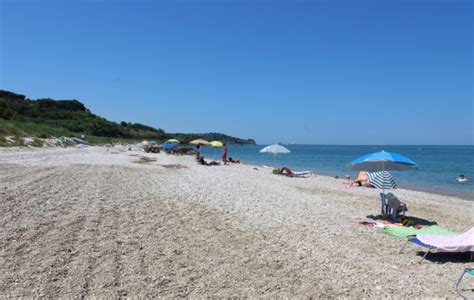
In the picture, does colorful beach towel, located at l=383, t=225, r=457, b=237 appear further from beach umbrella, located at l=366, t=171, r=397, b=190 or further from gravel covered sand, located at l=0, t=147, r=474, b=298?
beach umbrella, located at l=366, t=171, r=397, b=190

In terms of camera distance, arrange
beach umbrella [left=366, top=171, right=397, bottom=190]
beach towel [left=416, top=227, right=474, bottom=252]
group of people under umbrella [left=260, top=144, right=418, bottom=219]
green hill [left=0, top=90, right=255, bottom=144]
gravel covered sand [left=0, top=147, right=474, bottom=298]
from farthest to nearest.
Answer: green hill [left=0, top=90, right=255, bottom=144], beach umbrella [left=366, top=171, right=397, bottom=190], group of people under umbrella [left=260, top=144, right=418, bottom=219], beach towel [left=416, top=227, right=474, bottom=252], gravel covered sand [left=0, top=147, right=474, bottom=298]

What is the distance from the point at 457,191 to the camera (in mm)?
21422

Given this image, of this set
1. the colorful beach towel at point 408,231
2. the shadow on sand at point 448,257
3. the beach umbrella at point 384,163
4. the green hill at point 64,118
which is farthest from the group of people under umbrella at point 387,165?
the green hill at point 64,118

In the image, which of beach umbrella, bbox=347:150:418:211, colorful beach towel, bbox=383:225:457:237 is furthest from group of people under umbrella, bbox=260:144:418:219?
colorful beach towel, bbox=383:225:457:237

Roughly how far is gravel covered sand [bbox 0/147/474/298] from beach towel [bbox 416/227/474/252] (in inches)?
8.2

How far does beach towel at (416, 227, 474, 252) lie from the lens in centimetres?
639

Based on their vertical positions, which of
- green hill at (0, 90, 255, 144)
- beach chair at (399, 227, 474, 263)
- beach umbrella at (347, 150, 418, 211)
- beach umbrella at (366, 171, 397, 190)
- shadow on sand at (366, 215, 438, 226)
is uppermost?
green hill at (0, 90, 255, 144)

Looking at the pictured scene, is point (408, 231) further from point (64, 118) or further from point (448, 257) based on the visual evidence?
point (64, 118)

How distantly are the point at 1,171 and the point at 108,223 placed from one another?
9.34m

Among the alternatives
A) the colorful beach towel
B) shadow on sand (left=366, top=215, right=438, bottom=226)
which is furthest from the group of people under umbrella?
the colorful beach towel

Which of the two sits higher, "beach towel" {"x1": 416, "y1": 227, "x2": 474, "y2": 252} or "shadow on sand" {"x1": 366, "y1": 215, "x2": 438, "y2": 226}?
"beach towel" {"x1": 416, "y1": 227, "x2": 474, "y2": 252}

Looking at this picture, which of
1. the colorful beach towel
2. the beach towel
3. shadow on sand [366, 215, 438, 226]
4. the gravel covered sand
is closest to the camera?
the gravel covered sand

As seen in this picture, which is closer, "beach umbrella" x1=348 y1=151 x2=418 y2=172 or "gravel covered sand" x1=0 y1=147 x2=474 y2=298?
"gravel covered sand" x1=0 y1=147 x2=474 y2=298

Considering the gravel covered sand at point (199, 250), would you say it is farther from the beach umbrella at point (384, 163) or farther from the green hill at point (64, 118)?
the green hill at point (64, 118)
